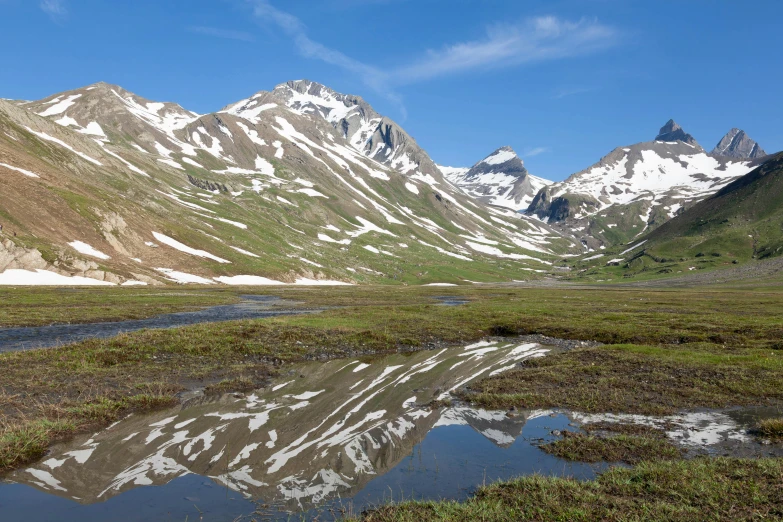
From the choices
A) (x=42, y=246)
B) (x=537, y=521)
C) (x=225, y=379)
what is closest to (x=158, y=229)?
(x=42, y=246)

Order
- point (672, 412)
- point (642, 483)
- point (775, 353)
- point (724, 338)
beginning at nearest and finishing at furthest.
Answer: point (642, 483) → point (672, 412) → point (775, 353) → point (724, 338)

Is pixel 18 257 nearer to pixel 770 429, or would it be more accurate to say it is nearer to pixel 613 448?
pixel 613 448

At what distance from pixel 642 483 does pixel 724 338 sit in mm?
38100

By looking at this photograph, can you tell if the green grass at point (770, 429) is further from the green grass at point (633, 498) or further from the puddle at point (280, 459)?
the puddle at point (280, 459)

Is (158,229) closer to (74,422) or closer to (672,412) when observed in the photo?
(74,422)

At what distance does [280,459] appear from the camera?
619 inches

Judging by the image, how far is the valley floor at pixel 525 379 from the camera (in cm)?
1213

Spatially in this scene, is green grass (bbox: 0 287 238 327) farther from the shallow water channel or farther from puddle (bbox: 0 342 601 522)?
puddle (bbox: 0 342 601 522)

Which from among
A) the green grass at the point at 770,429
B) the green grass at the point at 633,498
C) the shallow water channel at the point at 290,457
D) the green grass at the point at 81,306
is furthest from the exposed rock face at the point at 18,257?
the green grass at the point at 770,429

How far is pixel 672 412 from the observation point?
21.2m

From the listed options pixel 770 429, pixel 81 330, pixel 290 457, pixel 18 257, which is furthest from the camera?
pixel 18 257

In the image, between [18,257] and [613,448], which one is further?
[18,257]

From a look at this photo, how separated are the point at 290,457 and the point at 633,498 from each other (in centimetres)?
1124

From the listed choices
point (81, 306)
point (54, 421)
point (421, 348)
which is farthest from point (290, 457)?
point (81, 306)
